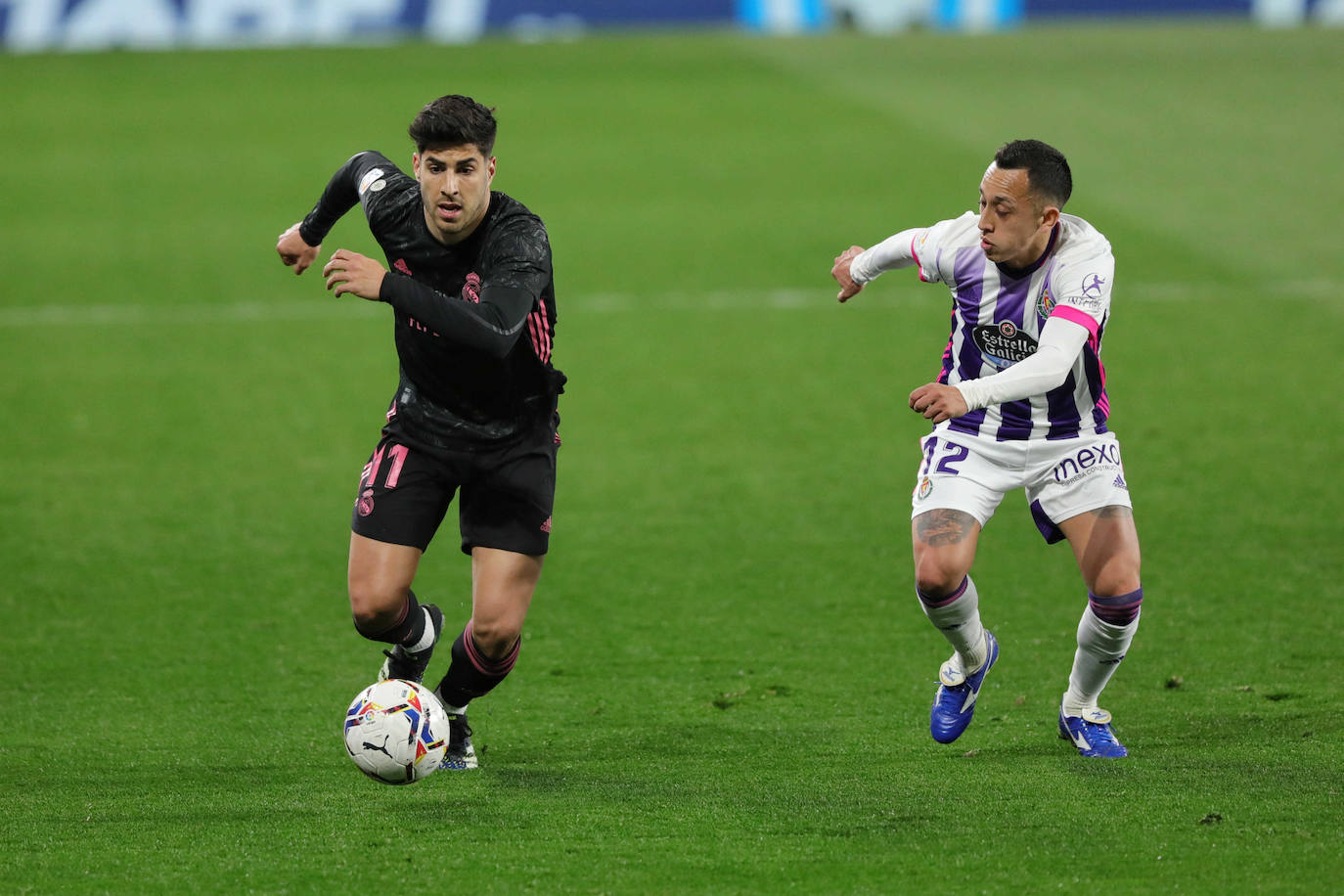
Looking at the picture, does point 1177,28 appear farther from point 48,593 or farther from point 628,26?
point 48,593

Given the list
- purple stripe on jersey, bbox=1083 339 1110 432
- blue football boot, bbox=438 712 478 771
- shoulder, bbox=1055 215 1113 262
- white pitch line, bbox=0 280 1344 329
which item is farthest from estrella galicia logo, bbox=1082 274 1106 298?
white pitch line, bbox=0 280 1344 329

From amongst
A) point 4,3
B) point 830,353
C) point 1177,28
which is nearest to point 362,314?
point 830,353

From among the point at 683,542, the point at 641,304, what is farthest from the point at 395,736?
the point at 641,304

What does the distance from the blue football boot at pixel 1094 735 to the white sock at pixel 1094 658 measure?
0.03m

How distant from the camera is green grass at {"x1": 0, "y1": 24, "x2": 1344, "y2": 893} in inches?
205

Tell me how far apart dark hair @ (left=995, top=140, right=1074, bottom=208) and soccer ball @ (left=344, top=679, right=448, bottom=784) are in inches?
106

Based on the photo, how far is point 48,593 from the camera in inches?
313

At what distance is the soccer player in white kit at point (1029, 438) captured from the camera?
575cm

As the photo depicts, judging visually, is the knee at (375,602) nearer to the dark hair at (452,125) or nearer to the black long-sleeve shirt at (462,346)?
the black long-sleeve shirt at (462,346)

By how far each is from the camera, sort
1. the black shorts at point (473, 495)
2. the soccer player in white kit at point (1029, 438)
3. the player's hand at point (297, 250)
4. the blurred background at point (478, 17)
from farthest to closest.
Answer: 1. the blurred background at point (478, 17)
2. the player's hand at point (297, 250)
3. the black shorts at point (473, 495)
4. the soccer player in white kit at point (1029, 438)

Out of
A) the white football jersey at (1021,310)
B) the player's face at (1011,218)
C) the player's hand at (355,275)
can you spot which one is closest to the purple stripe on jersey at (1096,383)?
the white football jersey at (1021,310)

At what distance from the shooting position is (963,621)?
6.01 metres

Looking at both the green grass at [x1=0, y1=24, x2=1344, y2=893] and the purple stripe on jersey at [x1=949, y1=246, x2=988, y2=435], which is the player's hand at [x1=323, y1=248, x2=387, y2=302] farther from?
the purple stripe on jersey at [x1=949, y1=246, x2=988, y2=435]

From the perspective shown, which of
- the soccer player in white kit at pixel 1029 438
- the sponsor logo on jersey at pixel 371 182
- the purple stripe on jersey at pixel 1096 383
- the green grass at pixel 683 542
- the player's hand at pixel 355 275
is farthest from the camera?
the sponsor logo on jersey at pixel 371 182
